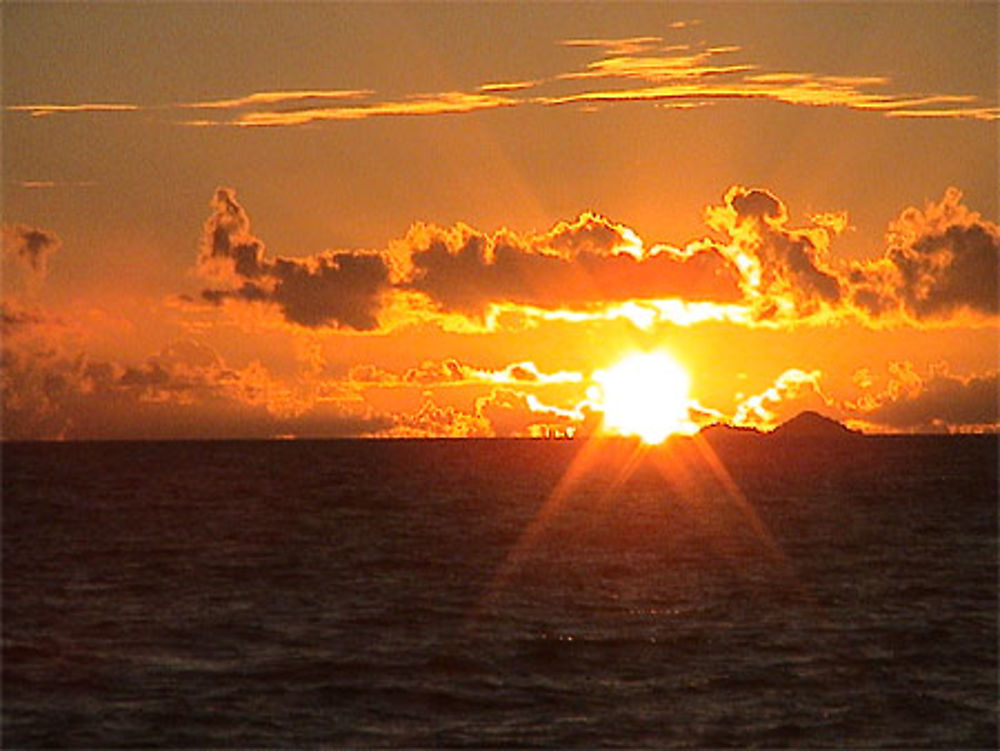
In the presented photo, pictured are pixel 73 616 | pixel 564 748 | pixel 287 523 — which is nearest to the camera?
pixel 564 748

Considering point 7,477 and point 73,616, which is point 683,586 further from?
point 7,477

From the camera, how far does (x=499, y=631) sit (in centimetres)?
4816

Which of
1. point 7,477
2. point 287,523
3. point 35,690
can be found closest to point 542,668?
point 35,690

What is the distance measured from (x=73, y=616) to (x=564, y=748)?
2359cm

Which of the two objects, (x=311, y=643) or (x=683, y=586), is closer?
(x=311, y=643)

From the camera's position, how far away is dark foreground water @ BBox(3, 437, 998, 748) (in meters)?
35.8

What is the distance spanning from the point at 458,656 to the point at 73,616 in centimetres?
1488

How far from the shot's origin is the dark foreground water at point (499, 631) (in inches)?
1410

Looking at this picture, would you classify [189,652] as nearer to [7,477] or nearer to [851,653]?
[851,653]

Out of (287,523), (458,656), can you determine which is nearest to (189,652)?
(458,656)

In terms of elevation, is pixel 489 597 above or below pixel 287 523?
below

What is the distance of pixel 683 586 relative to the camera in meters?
60.0

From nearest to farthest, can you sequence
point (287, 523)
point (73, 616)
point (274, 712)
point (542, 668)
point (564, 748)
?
point (564, 748) → point (274, 712) → point (542, 668) → point (73, 616) → point (287, 523)

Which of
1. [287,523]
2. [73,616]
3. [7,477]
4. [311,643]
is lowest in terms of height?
[311,643]
